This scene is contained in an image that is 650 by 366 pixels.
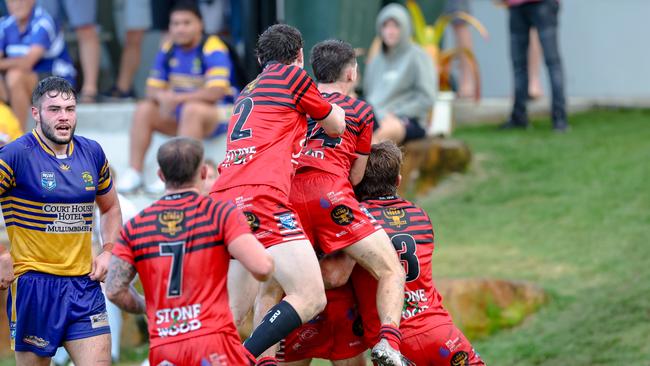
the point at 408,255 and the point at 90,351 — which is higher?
the point at 408,255

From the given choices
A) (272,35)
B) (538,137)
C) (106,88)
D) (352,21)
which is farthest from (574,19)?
(272,35)

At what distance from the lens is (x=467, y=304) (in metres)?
9.48

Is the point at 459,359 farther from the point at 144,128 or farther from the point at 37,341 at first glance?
the point at 144,128

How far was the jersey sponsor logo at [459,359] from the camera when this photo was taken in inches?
249

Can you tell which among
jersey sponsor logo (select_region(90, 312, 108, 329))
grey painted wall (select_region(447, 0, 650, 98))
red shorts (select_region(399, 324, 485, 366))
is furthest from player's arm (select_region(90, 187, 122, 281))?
grey painted wall (select_region(447, 0, 650, 98))

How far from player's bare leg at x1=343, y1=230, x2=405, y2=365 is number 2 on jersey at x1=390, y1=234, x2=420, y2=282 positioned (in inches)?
5.3

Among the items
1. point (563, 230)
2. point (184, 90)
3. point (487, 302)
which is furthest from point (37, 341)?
point (563, 230)

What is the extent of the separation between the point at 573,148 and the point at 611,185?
1214 mm

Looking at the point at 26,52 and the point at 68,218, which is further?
the point at 26,52

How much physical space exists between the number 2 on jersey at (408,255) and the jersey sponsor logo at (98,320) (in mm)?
1641

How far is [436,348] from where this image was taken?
6316 mm

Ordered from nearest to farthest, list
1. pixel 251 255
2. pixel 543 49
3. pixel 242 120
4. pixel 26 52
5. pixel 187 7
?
pixel 251 255, pixel 242 120, pixel 187 7, pixel 26 52, pixel 543 49

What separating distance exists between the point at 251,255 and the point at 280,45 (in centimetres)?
162

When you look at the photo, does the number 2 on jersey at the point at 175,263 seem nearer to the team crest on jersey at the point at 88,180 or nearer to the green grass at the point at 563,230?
the team crest on jersey at the point at 88,180
